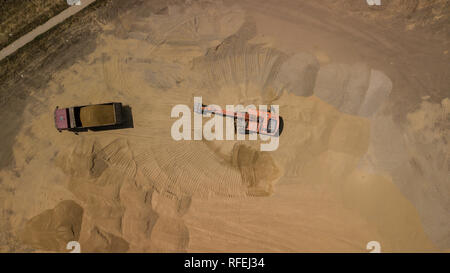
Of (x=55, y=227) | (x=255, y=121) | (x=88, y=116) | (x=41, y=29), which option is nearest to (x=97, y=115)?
(x=88, y=116)

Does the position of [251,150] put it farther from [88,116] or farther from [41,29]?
[41,29]

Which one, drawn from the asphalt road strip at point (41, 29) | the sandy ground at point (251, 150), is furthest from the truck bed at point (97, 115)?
the asphalt road strip at point (41, 29)

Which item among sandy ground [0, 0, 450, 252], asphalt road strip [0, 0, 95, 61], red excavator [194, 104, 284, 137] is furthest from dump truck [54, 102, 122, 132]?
asphalt road strip [0, 0, 95, 61]

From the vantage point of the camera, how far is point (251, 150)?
12492mm

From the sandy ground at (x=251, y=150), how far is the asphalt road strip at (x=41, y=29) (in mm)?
2563

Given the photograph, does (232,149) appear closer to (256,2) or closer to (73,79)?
(256,2)

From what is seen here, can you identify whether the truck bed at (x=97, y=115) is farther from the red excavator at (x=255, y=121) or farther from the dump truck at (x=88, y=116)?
the red excavator at (x=255, y=121)

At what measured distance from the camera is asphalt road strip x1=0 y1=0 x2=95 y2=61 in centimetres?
1327

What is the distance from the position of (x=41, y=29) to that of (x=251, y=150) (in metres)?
13.0

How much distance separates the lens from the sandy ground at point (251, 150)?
12195mm

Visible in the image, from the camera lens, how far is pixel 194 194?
486 inches

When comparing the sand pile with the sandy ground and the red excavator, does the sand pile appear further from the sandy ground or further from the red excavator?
the red excavator

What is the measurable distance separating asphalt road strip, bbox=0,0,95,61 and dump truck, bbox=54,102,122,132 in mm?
4706

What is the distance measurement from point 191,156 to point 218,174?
163 cm
